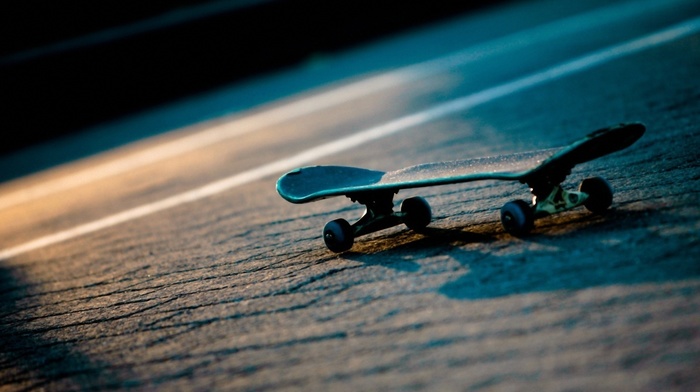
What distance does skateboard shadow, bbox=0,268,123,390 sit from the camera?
2879mm

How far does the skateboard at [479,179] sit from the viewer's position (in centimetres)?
315

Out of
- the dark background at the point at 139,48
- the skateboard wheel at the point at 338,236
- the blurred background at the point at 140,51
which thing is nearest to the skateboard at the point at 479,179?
the skateboard wheel at the point at 338,236

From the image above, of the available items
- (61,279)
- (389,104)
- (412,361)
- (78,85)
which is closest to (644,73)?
(389,104)

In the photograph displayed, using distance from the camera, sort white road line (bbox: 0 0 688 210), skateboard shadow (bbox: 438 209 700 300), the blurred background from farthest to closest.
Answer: the blurred background, white road line (bbox: 0 0 688 210), skateboard shadow (bbox: 438 209 700 300)

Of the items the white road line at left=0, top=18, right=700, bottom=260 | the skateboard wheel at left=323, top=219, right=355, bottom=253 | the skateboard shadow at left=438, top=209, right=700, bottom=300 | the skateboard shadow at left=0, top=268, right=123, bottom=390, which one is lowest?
the skateboard shadow at left=438, top=209, right=700, bottom=300

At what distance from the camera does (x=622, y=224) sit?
3146 mm

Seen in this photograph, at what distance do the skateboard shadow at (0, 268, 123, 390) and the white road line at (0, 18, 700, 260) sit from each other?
209 cm

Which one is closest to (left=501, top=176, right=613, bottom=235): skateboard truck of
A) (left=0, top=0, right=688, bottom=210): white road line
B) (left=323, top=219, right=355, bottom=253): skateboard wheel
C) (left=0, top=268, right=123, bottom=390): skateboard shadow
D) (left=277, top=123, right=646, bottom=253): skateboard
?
(left=277, top=123, right=646, bottom=253): skateboard

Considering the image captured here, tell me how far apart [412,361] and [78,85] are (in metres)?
12.3

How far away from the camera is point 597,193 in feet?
10.8

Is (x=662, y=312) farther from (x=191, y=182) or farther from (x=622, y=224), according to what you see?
(x=191, y=182)

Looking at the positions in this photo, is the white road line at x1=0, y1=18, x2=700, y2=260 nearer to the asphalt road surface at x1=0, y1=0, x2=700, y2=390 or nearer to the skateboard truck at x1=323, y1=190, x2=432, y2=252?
the asphalt road surface at x1=0, y1=0, x2=700, y2=390

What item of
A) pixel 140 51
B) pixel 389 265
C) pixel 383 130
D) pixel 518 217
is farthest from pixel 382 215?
pixel 140 51

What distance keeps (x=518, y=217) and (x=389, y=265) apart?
0.51m
